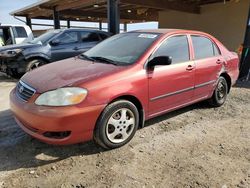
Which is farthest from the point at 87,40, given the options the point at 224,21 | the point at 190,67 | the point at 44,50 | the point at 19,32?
the point at 224,21

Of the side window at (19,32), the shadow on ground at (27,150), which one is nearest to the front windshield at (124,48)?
the shadow on ground at (27,150)

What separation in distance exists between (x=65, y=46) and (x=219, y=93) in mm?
4944

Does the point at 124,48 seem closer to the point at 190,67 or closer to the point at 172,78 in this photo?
the point at 172,78

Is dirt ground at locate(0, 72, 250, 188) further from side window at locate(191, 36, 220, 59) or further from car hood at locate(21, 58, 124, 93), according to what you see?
side window at locate(191, 36, 220, 59)

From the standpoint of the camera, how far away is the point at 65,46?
26.3 ft

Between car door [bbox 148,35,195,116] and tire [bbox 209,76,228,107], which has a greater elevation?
car door [bbox 148,35,195,116]

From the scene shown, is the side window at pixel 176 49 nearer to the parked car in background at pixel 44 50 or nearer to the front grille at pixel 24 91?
the front grille at pixel 24 91

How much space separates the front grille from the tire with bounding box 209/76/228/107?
3.38 meters

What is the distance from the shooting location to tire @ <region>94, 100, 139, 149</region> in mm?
3115

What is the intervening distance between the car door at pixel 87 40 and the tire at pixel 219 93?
4.70 m

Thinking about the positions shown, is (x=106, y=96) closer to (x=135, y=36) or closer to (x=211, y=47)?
(x=135, y=36)

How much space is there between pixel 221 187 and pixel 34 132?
7.04ft

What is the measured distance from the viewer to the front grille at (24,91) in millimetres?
3097

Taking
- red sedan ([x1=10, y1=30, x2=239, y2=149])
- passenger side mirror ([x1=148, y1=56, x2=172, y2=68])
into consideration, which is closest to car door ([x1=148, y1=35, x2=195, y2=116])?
red sedan ([x1=10, y1=30, x2=239, y2=149])
